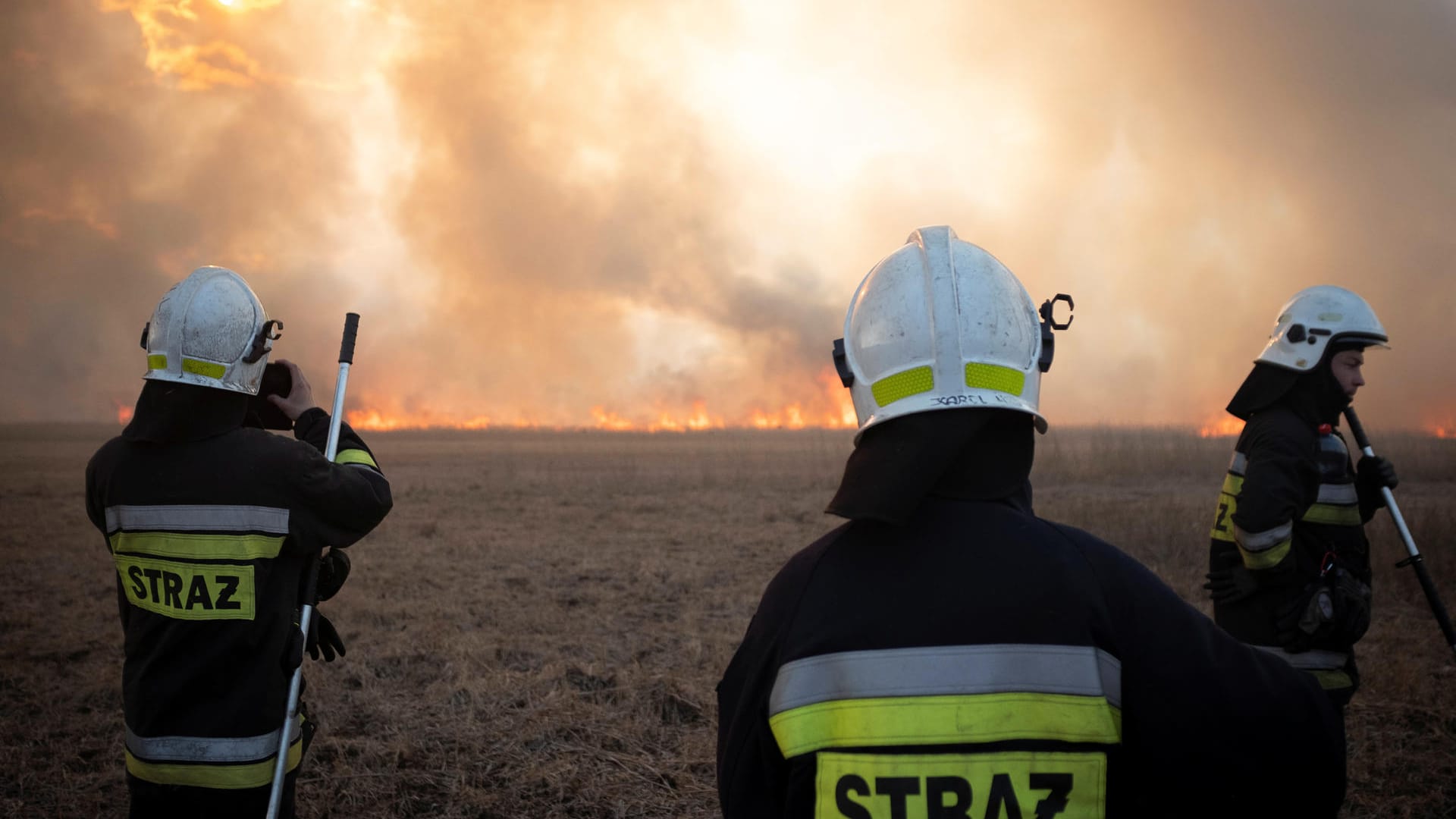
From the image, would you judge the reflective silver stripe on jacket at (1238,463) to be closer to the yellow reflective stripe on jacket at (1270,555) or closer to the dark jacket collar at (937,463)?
the yellow reflective stripe on jacket at (1270,555)

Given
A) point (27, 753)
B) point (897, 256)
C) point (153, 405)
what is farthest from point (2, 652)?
point (897, 256)

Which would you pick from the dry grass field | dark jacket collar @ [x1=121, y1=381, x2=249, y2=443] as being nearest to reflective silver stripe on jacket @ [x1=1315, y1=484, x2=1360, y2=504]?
the dry grass field

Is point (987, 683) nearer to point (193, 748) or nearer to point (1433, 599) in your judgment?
point (193, 748)

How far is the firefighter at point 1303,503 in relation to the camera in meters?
3.43

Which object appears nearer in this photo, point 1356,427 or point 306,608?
point 306,608

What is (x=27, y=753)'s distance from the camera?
5.09 metres

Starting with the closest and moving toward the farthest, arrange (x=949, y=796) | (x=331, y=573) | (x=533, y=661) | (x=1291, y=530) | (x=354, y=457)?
1. (x=949, y=796)
2. (x=354, y=457)
3. (x=331, y=573)
4. (x=1291, y=530)
5. (x=533, y=661)

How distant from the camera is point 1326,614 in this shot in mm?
3369

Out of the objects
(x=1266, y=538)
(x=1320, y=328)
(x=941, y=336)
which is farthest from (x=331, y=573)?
(x=1320, y=328)

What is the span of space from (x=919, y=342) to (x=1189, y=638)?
72cm

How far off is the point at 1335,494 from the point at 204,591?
4622 millimetres

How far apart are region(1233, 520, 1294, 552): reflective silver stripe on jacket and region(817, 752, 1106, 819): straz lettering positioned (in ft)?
8.80

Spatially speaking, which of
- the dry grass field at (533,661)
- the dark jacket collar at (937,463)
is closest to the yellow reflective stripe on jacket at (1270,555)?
the dry grass field at (533,661)

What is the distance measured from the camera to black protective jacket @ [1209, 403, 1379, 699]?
3.44m
